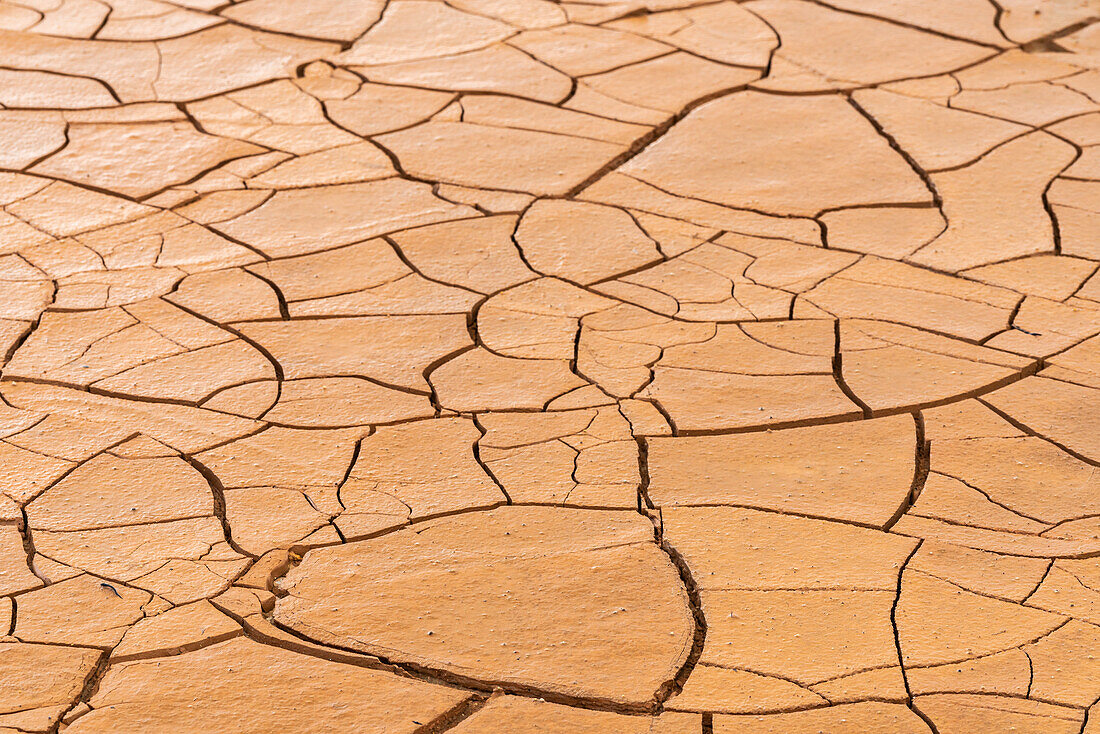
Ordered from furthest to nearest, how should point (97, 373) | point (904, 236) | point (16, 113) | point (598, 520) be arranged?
point (16, 113) < point (904, 236) < point (97, 373) < point (598, 520)

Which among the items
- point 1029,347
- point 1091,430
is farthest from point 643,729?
point 1029,347

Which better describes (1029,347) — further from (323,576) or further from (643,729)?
(323,576)

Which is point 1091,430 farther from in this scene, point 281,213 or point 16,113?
point 16,113

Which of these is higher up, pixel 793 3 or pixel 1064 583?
pixel 793 3

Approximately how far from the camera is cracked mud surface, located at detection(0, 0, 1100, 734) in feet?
7.33

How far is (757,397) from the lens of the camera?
2.96m

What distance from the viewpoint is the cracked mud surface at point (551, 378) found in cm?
223

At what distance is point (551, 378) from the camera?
303 cm

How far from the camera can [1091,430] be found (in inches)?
112

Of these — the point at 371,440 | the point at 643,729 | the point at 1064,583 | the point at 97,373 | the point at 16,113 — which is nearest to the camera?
the point at 643,729

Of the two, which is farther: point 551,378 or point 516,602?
point 551,378

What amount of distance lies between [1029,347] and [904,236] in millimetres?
620

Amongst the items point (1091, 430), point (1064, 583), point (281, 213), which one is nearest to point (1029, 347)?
point (1091, 430)

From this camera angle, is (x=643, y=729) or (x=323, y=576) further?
(x=323, y=576)
